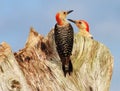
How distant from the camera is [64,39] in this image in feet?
32.8

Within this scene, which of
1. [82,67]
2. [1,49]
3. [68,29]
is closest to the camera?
[1,49]

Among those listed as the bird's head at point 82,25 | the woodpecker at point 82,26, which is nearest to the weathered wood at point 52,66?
the woodpecker at point 82,26

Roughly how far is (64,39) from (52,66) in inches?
42.0

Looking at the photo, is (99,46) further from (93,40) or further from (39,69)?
(39,69)

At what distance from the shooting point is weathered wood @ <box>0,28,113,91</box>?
853 centimetres

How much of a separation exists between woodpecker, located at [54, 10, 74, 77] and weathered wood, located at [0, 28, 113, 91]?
0.28 ft

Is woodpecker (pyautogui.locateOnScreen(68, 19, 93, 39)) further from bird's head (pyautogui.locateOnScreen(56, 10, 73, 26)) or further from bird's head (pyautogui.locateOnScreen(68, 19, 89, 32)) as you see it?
bird's head (pyautogui.locateOnScreen(56, 10, 73, 26))

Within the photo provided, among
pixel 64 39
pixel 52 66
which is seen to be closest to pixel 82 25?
pixel 64 39

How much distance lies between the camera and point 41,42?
30.6 ft

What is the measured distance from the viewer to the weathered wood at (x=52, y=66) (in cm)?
853

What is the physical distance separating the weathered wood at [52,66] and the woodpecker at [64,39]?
85mm

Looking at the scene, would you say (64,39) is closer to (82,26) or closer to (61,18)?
Result: (61,18)

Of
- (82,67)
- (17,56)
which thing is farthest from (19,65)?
(82,67)

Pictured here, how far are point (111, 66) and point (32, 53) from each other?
163 centimetres
